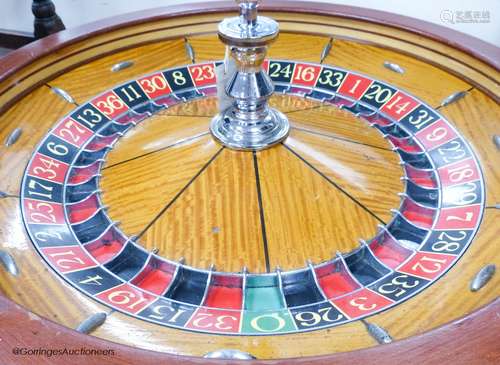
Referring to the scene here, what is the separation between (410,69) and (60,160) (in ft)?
3.58

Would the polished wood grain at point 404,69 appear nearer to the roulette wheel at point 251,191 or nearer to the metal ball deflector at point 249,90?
the roulette wheel at point 251,191

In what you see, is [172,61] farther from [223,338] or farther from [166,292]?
[223,338]

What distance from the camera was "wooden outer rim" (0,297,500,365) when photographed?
0.75 metres

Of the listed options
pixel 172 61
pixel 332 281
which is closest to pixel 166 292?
pixel 332 281

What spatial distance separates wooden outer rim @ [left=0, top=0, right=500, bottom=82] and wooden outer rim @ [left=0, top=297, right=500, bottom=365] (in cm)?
95

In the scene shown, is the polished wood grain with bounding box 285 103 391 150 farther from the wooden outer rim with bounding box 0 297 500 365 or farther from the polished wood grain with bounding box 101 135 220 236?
the wooden outer rim with bounding box 0 297 500 365

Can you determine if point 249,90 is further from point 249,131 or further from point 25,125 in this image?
point 25,125

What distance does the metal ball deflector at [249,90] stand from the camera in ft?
4.50

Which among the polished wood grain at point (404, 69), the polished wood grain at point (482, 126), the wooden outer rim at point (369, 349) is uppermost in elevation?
the polished wood grain at point (404, 69)

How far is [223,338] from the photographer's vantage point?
3.20ft

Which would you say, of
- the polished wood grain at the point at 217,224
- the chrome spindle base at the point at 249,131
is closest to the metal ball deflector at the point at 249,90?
the chrome spindle base at the point at 249,131

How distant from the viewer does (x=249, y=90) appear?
4.77 ft

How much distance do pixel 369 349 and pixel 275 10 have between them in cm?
142

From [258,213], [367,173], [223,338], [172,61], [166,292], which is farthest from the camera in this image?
[172,61]
